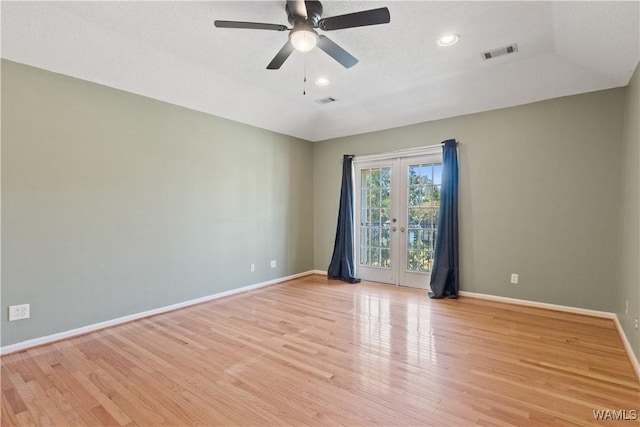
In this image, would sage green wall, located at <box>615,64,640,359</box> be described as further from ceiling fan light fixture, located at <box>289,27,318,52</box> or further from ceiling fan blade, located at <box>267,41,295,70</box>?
ceiling fan blade, located at <box>267,41,295,70</box>

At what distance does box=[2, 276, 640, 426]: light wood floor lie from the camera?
6.23 ft

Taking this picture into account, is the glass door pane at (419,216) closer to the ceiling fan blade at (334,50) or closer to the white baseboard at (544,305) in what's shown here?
the white baseboard at (544,305)

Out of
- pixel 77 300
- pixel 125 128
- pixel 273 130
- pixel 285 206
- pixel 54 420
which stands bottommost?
pixel 54 420

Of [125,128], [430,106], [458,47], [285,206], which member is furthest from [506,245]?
→ [125,128]

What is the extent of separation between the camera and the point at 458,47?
309 centimetres

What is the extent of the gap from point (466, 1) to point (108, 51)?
327 cm

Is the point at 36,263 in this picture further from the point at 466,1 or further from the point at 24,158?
the point at 466,1

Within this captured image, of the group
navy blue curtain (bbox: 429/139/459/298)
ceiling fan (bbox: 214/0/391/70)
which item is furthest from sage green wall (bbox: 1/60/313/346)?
navy blue curtain (bbox: 429/139/459/298)

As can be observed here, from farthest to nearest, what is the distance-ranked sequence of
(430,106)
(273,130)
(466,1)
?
(273,130)
(430,106)
(466,1)

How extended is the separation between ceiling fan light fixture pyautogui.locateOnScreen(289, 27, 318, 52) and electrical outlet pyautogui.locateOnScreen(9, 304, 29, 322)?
11.1 ft

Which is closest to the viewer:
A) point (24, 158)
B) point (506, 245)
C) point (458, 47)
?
point (24, 158)

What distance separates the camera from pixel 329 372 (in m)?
2.36

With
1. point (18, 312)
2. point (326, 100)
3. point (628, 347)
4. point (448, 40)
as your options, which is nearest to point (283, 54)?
point (448, 40)

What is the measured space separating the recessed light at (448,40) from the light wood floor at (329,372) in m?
2.91
